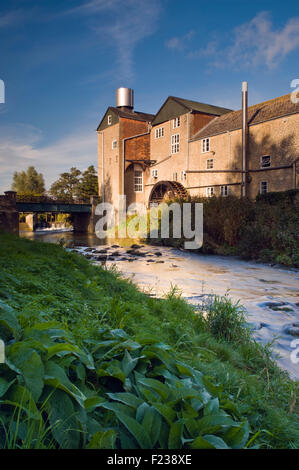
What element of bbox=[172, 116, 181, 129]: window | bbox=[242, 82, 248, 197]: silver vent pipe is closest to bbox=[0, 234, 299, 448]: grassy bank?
bbox=[242, 82, 248, 197]: silver vent pipe

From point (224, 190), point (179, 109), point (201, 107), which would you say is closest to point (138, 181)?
point (179, 109)

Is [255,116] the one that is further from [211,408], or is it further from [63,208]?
[211,408]

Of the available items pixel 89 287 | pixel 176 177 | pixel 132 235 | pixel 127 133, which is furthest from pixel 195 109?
pixel 89 287

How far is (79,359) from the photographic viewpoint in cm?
174

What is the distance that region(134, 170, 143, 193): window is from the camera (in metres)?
35.1

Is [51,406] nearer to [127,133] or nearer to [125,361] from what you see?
[125,361]

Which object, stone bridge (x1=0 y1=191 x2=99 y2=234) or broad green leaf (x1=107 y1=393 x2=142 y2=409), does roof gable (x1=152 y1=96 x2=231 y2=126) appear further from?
broad green leaf (x1=107 y1=393 x2=142 y2=409)

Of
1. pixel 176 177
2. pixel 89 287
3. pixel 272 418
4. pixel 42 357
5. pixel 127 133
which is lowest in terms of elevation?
pixel 272 418

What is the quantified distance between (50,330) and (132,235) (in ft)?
66.3

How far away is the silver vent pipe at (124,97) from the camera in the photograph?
3538 cm

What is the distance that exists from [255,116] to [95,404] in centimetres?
2518

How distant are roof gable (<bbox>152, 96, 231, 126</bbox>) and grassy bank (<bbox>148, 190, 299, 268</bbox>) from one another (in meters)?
14.2

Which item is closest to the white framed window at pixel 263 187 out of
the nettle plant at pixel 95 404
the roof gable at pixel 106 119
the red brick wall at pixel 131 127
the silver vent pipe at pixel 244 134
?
the silver vent pipe at pixel 244 134

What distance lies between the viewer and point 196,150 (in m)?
27.1
